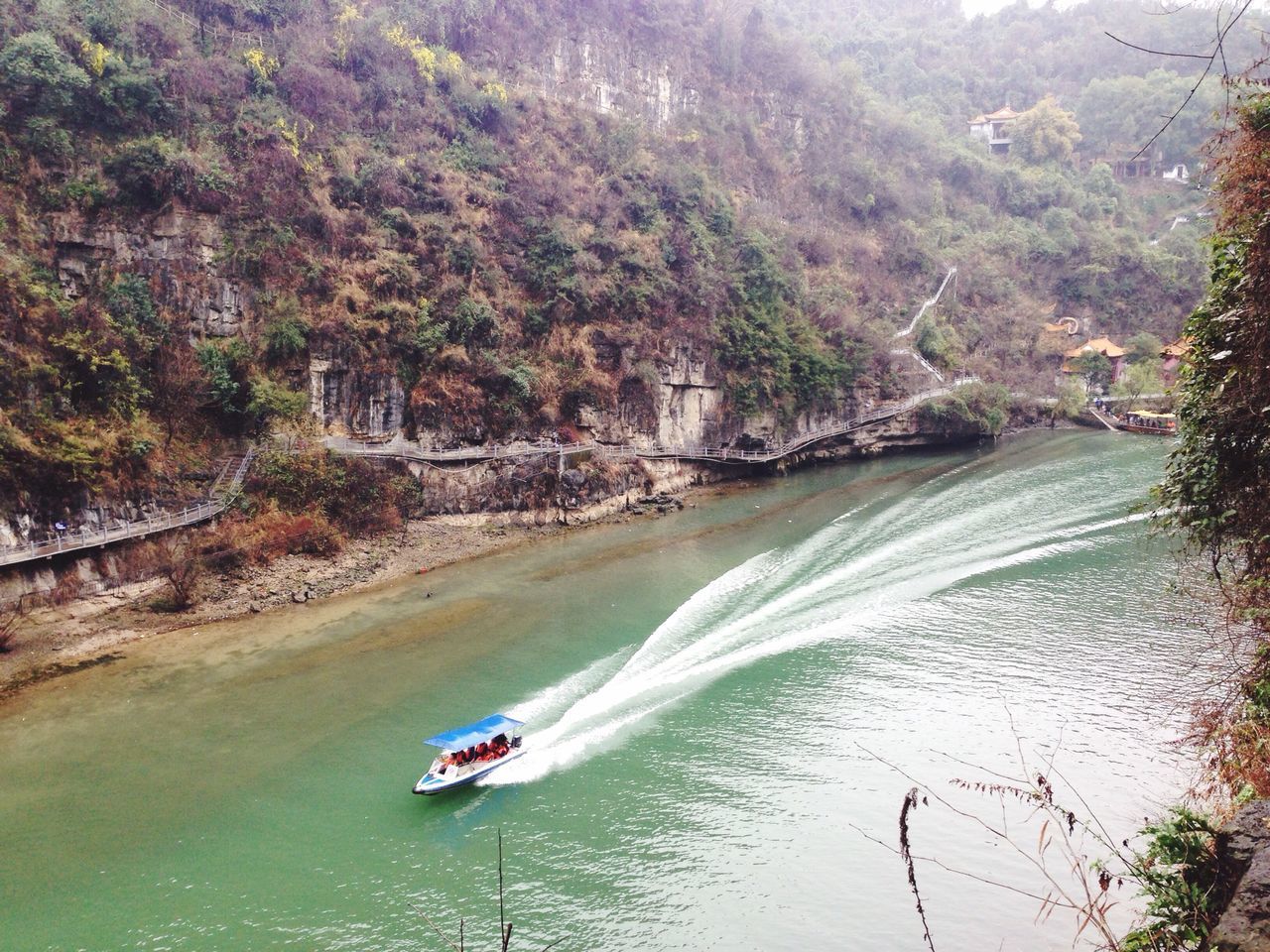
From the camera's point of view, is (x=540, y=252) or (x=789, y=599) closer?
(x=789, y=599)

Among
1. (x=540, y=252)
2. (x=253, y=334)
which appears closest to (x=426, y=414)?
(x=253, y=334)

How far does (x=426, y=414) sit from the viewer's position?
29.3 metres

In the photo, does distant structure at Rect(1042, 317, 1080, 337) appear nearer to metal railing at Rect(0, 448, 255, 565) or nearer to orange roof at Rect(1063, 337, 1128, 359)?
orange roof at Rect(1063, 337, 1128, 359)

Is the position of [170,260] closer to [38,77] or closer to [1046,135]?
[38,77]

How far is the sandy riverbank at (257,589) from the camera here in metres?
19.7

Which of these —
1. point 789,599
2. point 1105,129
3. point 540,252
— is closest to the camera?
point 789,599

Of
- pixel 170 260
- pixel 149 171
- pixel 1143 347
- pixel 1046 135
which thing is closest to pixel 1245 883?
pixel 170 260

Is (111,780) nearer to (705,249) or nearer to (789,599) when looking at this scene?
(789,599)

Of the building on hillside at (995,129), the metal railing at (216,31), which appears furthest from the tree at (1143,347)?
the metal railing at (216,31)

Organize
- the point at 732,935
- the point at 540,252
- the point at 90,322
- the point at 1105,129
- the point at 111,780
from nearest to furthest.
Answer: the point at 732,935 < the point at 111,780 < the point at 90,322 < the point at 540,252 < the point at 1105,129

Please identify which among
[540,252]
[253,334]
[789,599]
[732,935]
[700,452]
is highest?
[540,252]

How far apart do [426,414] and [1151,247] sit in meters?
52.4

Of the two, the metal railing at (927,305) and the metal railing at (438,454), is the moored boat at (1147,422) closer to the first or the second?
the metal railing at (438,454)

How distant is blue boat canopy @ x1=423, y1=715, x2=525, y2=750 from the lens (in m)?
14.9
